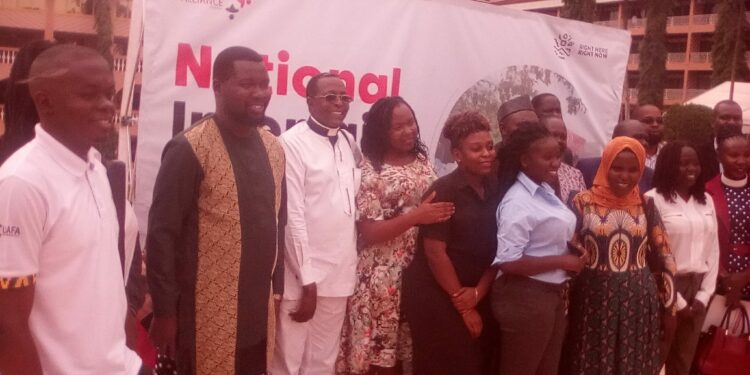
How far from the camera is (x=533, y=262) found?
351 cm

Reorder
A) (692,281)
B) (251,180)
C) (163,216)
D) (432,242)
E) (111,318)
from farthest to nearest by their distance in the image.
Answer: (692,281), (432,242), (251,180), (163,216), (111,318)

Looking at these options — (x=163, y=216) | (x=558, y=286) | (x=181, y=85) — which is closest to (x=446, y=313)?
(x=558, y=286)

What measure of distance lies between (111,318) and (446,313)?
1950mm

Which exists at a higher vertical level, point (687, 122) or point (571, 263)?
point (687, 122)

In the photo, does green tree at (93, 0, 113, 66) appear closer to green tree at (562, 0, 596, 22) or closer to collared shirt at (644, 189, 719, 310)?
green tree at (562, 0, 596, 22)

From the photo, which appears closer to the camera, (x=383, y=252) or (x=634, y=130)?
(x=383, y=252)

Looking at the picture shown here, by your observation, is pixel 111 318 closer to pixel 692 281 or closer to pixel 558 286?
pixel 558 286

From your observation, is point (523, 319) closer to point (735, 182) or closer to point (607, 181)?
point (607, 181)

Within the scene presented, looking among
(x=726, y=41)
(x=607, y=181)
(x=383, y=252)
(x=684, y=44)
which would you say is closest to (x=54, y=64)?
(x=383, y=252)

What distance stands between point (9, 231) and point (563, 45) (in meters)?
4.95

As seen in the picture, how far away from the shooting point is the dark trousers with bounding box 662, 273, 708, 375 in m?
4.48

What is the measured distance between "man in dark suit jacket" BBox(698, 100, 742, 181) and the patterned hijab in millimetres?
1673

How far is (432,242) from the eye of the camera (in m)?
3.52

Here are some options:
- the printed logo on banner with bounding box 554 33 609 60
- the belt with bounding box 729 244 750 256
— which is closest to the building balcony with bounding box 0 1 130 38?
the printed logo on banner with bounding box 554 33 609 60
